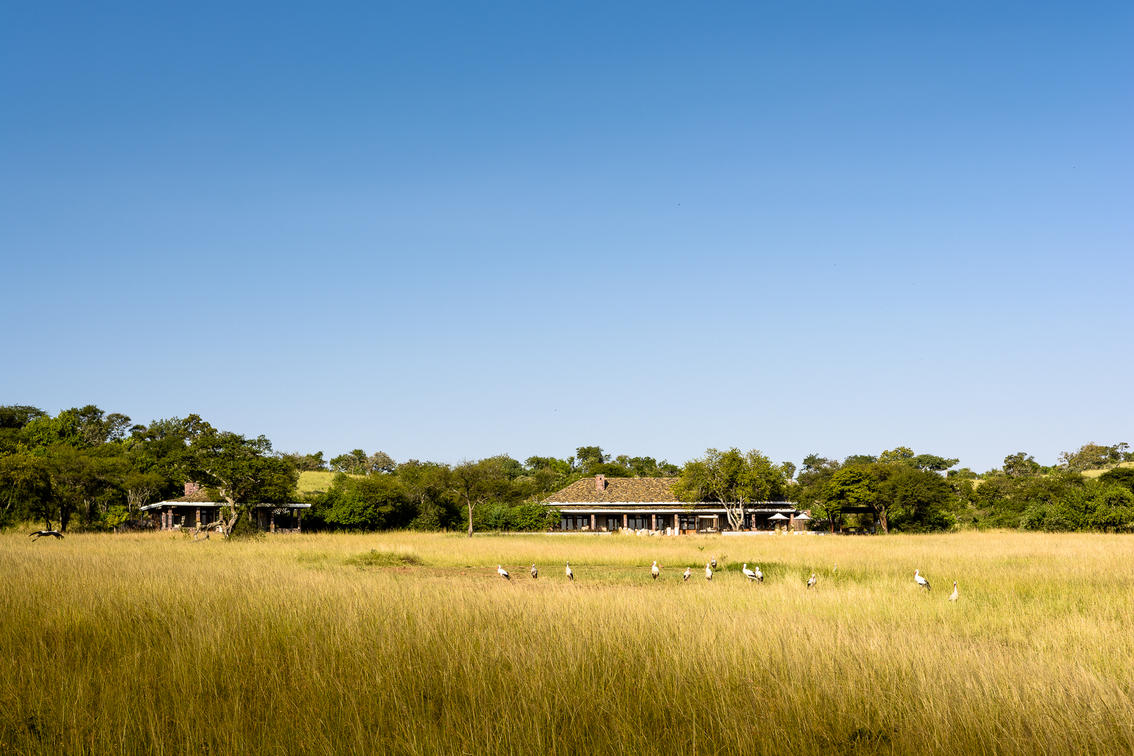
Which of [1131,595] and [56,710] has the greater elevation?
[56,710]

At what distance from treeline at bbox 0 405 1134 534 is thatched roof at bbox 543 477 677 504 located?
413cm

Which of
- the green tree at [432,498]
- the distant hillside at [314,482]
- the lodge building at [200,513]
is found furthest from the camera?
the distant hillside at [314,482]

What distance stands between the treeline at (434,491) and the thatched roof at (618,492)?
13.6 feet

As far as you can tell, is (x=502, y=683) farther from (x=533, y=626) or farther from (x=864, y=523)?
(x=864, y=523)

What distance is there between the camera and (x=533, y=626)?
7.87 meters

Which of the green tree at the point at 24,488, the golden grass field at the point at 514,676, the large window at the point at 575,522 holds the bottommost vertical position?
the large window at the point at 575,522

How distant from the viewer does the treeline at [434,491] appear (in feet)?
145

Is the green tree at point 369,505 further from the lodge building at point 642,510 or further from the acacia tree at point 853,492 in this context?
the acacia tree at point 853,492

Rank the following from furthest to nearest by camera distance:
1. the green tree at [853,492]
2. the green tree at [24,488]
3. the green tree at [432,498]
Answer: the green tree at [432,498] → the green tree at [853,492] → the green tree at [24,488]

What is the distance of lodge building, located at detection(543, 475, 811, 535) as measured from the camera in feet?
232

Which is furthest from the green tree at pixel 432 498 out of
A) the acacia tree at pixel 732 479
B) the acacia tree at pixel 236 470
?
the acacia tree at pixel 732 479

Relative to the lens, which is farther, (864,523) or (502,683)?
(864,523)

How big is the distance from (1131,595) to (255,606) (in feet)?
47.5

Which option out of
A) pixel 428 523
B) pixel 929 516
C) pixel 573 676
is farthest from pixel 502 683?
pixel 929 516
